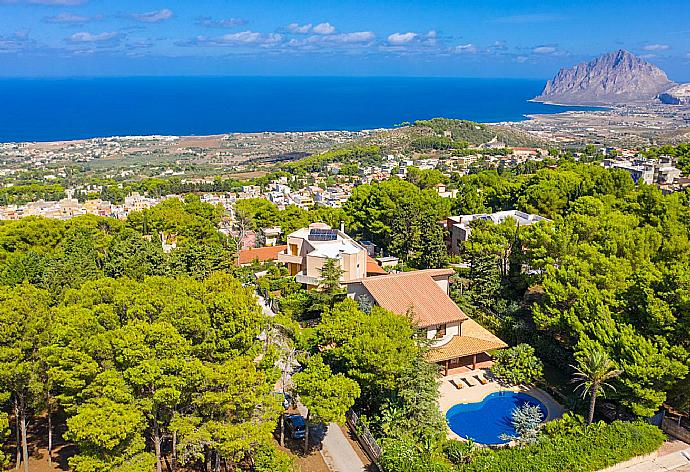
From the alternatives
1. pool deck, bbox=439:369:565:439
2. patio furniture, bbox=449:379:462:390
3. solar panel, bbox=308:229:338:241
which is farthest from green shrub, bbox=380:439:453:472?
solar panel, bbox=308:229:338:241

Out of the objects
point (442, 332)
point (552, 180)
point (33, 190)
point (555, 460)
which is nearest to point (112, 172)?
point (33, 190)

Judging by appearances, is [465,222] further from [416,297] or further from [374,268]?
[416,297]

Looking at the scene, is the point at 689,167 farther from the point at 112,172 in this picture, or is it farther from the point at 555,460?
the point at 112,172

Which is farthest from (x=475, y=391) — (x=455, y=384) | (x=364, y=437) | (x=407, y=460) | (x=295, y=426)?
(x=295, y=426)

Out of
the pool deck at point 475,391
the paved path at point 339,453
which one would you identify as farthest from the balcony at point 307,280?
the paved path at point 339,453

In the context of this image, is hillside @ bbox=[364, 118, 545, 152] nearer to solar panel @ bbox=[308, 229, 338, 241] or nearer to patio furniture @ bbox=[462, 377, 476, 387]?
solar panel @ bbox=[308, 229, 338, 241]

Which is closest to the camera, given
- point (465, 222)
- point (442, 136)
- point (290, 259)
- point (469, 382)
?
point (469, 382)
